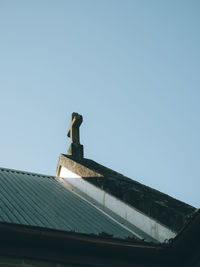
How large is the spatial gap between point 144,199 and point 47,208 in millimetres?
1949

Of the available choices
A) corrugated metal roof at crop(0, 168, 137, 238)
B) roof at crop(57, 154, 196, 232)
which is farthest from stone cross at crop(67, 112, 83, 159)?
corrugated metal roof at crop(0, 168, 137, 238)

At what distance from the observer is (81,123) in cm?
1316

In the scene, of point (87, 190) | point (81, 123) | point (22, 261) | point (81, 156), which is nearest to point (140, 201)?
point (87, 190)

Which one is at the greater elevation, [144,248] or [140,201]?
[140,201]

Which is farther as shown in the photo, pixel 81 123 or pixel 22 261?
pixel 81 123

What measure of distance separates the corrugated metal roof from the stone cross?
199 cm

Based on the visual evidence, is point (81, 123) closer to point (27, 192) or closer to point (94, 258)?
point (27, 192)

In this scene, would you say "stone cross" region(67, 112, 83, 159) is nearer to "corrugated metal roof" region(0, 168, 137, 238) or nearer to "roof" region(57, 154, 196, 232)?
"roof" region(57, 154, 196, 232)

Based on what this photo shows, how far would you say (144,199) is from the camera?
8.37 meters

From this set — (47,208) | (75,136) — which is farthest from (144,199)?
(75,136)

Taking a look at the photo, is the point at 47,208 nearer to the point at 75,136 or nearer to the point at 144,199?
the point at 144,199

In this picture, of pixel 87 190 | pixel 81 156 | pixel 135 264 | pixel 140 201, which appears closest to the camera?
pixel 135 264

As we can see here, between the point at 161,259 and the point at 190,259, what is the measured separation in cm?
51

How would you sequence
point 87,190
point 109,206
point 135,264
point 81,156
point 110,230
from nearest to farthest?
1. point 135,264
2. point 110,230
3. point 109,206
4. point 87,190
5. point 81,156
